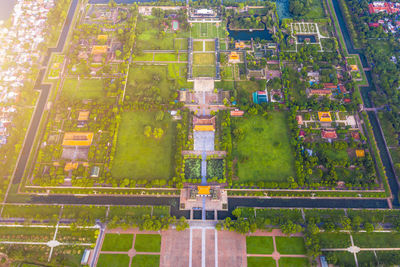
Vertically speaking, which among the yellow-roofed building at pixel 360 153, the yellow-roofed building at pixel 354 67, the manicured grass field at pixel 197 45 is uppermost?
the manicured grass field at pixel 197 45

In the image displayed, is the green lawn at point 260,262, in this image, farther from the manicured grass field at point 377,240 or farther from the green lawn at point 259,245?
the manicured grass field at point 377,240

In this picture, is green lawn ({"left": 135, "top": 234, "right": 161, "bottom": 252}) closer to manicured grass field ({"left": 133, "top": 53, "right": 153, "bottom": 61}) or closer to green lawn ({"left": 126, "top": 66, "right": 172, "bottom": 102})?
green lawn ({"left": 126, "top": 66, "right": 172, "bottom": 102})

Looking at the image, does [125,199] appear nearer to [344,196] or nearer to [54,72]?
[54,72]

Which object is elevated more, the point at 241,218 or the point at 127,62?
the point at 127,62

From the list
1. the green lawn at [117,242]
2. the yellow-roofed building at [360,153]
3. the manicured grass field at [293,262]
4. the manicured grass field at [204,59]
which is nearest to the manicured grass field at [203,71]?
the manicured grass field at [204,59]

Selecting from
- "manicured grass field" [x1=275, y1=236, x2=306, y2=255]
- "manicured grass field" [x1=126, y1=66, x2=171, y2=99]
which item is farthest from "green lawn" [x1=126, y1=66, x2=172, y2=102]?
"manicured grass field" [x1=275, y1=236, x2=306, y2=255]

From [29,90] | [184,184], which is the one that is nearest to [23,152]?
[29,90]
